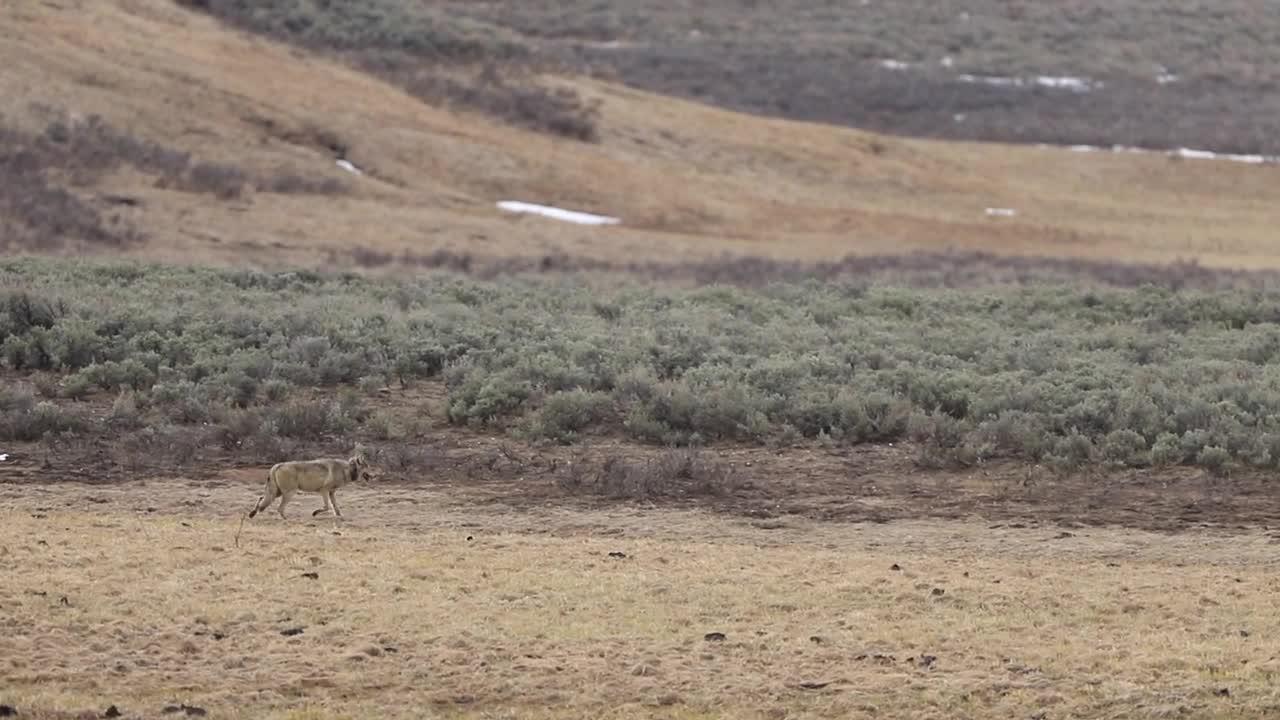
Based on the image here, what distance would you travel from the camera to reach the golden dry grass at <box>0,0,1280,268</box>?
31656 millimetres

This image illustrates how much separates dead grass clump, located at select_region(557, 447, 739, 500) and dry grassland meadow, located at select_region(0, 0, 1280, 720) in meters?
0.05

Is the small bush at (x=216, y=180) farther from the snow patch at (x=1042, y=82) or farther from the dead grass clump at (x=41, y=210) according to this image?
the snow patch at (x=1042, y=82)

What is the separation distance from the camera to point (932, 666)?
928cm

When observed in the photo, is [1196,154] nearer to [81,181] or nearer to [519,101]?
[519,101]

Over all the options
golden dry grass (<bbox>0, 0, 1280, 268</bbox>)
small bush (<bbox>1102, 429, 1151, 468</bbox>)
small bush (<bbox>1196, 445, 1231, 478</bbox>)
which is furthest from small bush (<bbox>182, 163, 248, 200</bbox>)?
small bush (<bbox>1196, 445, 1231, 478</bbox>)

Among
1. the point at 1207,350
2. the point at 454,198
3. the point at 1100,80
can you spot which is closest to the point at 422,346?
the point at 1207,350

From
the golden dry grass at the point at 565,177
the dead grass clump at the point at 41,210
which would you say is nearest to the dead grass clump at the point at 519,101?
the golden dry grass at the point at 565,177

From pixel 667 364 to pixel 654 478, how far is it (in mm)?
3846

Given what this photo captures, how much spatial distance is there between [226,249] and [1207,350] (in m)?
15.3

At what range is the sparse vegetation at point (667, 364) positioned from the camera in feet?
49.9

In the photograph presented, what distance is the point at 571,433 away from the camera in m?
15.3

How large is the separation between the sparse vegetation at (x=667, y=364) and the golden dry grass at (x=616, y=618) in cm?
262

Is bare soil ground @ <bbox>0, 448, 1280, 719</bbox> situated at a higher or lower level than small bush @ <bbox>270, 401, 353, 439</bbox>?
higher

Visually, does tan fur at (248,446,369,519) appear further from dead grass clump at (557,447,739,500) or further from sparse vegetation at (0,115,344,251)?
sparse vegetation at (0,115,344,251)
